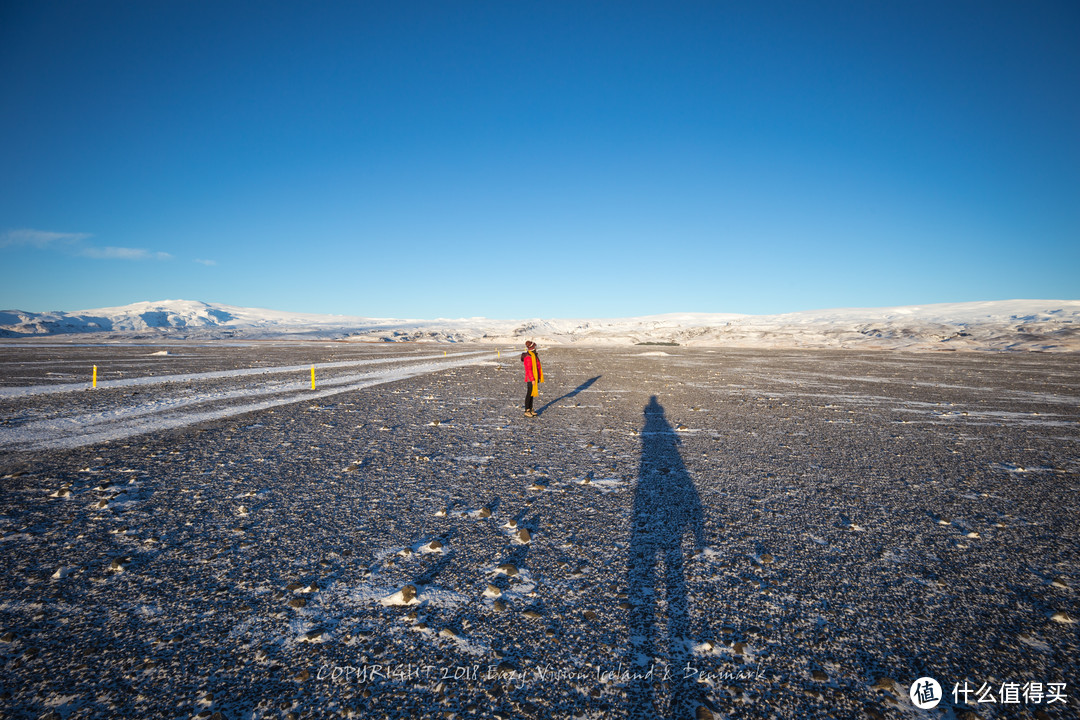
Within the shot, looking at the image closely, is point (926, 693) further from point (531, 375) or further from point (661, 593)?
point (531, 375)

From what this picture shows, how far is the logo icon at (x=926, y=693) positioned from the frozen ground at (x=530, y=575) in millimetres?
67

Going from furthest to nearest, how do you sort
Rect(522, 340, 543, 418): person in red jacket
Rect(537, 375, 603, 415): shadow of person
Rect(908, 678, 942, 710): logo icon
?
Rect(537, 375, 603, 415): shadow of person, Rect(522, 340, 543, 418): person in red jacket, Rect(908, 678, 942, 710): logo icon

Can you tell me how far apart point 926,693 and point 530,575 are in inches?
135

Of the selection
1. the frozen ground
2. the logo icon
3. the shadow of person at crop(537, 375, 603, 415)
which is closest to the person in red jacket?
the shadow of person at crop(537, 375, 603, 415)

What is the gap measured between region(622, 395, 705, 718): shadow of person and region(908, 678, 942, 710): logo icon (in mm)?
1652

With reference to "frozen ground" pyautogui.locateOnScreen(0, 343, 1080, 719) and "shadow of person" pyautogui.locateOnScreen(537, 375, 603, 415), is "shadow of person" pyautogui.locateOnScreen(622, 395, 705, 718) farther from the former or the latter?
"shadow of person" pyautogui.locateOnScreen(537, 375, 603, 415)

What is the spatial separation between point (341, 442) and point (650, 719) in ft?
30.8

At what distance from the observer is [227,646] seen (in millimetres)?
3732

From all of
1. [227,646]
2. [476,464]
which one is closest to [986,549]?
[476,464]

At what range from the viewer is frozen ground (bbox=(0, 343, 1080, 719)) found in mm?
3357

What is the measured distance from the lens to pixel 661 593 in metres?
4.59

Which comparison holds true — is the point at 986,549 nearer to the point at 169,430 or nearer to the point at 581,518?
the point at 581,518

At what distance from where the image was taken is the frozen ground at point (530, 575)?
11.0ft

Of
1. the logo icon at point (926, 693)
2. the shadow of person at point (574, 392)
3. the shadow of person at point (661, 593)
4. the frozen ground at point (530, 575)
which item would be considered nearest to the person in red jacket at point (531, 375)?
the shadow of person at point (574, 392)
